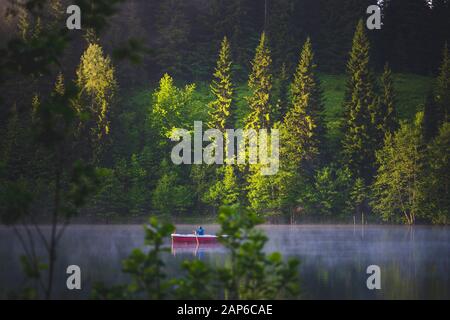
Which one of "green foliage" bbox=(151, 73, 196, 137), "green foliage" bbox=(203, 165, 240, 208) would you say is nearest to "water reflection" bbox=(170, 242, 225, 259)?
"green foliage" bbox=(203, 165, 240, 208)

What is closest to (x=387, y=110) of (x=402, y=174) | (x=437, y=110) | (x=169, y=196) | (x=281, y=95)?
(x=437, y=110)

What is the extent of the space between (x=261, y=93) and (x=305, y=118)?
18.6 ft

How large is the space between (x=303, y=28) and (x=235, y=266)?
352 feet

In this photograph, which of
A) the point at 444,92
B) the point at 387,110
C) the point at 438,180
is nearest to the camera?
the point at 438,180

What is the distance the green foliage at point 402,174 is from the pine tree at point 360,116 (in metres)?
3.12

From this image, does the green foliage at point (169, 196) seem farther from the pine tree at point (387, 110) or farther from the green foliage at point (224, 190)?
the pine tree at point (387, 110)

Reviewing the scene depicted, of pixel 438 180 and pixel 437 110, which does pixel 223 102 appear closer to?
pixel 437 110

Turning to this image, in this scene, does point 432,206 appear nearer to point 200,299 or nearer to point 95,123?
point 95,123

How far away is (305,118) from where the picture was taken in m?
84.6

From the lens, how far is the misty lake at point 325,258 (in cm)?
3075

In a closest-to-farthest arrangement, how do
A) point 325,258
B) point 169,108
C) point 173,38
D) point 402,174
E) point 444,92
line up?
point 325,258 < point 402,174 < point 444,92 < point 169,108 < point 173,38

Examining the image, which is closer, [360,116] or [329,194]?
[329,194]

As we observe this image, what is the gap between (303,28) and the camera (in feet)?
387
